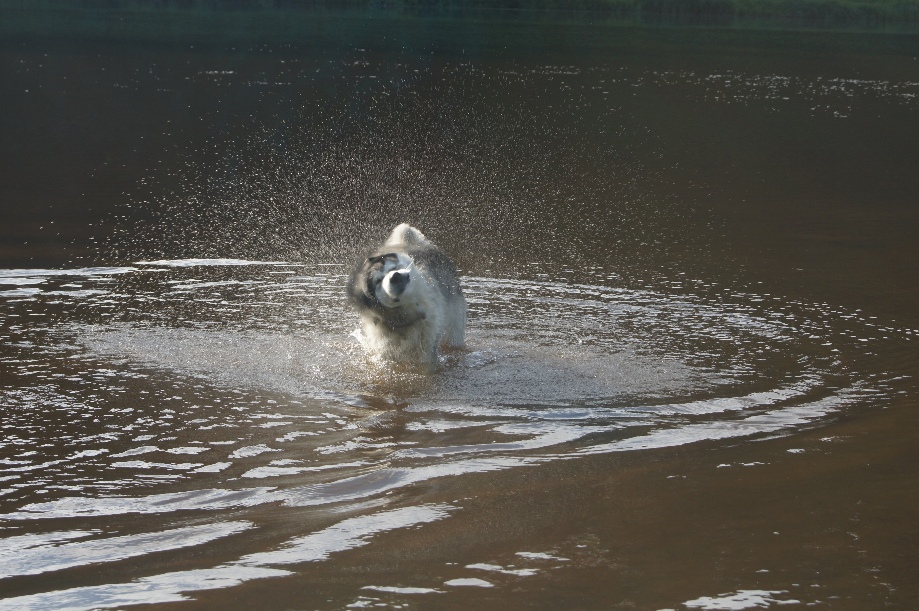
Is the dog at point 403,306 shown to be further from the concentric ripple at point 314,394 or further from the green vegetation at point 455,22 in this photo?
the green vegetation at point 455,22

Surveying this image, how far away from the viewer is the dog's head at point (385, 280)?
6742mm

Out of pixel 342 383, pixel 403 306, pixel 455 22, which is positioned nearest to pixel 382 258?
pixel 403 306

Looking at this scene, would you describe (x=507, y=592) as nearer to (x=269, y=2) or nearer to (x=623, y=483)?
(x=623, y=483)

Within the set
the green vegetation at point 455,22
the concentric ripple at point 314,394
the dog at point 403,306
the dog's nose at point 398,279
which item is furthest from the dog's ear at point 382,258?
the green vegetation at point 455,22

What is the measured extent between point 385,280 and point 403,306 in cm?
32

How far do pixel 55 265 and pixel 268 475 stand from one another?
17.1 ft

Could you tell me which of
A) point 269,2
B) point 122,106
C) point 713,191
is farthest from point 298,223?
point 269,2

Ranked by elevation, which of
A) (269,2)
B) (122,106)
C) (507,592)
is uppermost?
(269,2)

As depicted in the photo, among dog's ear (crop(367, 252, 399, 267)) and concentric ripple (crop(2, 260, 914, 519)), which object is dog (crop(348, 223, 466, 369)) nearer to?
dog's ear (crop(367, 252, 399, 267))

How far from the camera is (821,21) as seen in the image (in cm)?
6669

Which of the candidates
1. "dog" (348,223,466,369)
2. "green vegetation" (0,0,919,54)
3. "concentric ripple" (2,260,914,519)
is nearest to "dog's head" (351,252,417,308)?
"dog" (348,223,466,369)

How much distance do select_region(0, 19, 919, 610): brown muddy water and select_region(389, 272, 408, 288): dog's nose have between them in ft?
2.08

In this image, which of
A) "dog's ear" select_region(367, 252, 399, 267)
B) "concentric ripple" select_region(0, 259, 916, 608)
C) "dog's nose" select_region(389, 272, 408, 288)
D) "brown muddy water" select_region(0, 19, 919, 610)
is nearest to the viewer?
"brown muddy water" select_region(0, 19, 919, 610)

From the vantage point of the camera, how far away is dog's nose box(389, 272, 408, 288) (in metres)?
6.70
